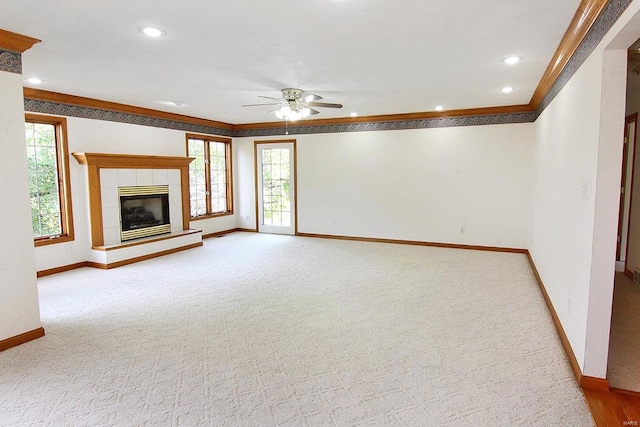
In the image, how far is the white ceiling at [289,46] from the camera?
8.30ft

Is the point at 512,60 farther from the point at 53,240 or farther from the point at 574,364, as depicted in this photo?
the point at 53,240

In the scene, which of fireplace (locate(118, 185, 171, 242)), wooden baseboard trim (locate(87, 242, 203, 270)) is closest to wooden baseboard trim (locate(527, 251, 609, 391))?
wooden baseboard trim (locate(87, 242, 203, 270))

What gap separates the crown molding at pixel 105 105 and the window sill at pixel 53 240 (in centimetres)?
190

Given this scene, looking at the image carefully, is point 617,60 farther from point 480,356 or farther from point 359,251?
point 359,251

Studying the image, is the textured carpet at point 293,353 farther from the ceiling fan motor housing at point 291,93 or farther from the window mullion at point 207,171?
the window mullion at point 207,171

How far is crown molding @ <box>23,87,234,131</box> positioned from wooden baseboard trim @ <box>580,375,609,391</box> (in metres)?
6.60

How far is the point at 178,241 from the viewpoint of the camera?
22.6ft

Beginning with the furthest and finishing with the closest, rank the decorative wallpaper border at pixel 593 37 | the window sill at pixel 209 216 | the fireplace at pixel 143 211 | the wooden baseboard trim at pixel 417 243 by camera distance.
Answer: the window sill at pixel 209 216 < the wooden baseboard trim at pixel 417 243 < the fireplace at pixel 143 211 < the decorative wallpaper border at pixel 593 37

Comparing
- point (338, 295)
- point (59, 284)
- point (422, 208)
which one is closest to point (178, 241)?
point (59, 284)

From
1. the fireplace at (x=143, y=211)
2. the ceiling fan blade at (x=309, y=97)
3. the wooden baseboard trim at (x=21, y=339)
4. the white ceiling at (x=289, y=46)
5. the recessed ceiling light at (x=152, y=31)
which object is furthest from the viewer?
the fireplace at (x=143, y=211)

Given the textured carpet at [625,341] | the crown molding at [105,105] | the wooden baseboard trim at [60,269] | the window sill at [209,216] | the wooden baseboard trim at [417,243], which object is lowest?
the textured carpet at [625,341]

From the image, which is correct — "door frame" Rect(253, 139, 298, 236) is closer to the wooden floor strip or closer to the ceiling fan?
the ceiling fan

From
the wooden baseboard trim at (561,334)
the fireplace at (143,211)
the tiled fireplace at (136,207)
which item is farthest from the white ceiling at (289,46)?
the wooden baseboard trim at (561,334)

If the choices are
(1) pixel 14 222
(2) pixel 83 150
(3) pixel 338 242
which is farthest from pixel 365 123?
(1) pixel 14 222
